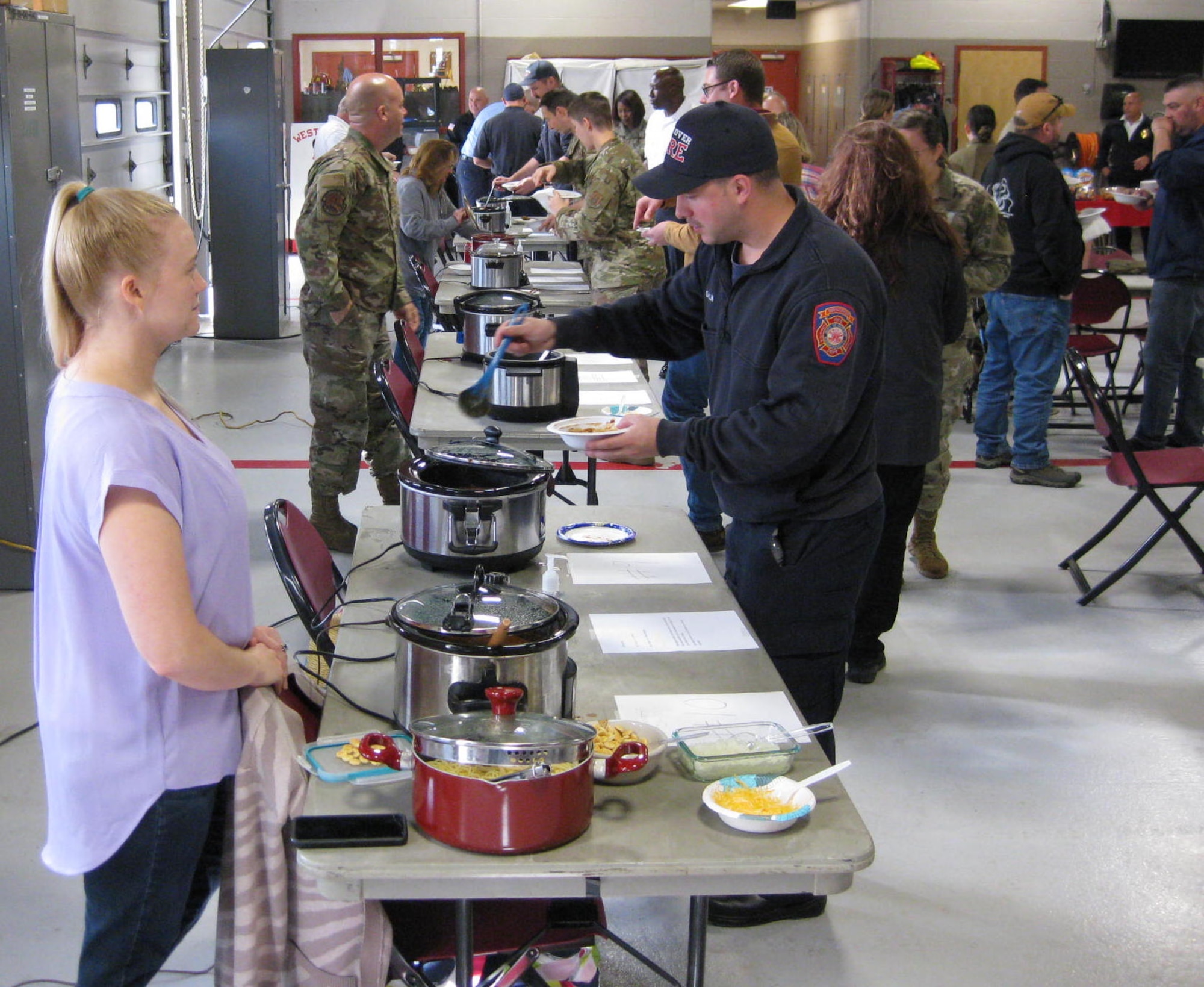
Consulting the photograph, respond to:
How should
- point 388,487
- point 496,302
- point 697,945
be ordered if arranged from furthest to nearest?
point 388,487
point 496,302
point 697,945

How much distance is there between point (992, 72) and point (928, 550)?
11.8 meters

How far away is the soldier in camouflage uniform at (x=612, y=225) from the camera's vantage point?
5.83 m

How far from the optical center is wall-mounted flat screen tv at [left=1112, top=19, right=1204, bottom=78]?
14414mm

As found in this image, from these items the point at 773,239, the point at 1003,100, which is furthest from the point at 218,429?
the point at 1003,100

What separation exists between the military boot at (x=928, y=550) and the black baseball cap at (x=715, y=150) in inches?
106

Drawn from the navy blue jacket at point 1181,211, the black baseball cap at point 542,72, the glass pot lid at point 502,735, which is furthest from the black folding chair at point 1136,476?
the black baseball cap at point 542,72

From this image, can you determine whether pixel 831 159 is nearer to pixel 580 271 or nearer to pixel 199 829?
pixel 199 829

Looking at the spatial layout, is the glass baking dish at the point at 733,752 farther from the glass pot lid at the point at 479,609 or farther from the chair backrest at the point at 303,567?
the chair backrest at the point at 303,567

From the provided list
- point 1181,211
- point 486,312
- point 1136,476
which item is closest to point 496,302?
point 486,312

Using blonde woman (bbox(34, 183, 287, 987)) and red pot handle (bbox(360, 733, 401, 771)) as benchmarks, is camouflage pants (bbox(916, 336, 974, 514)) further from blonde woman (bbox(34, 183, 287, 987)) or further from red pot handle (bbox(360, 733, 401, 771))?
blonde woman (bbox(34, 183, 287, 987))

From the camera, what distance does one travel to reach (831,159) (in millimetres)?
3396

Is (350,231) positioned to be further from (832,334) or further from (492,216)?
(492,216)

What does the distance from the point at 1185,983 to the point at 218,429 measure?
5.19 m

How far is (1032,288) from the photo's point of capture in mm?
5559
